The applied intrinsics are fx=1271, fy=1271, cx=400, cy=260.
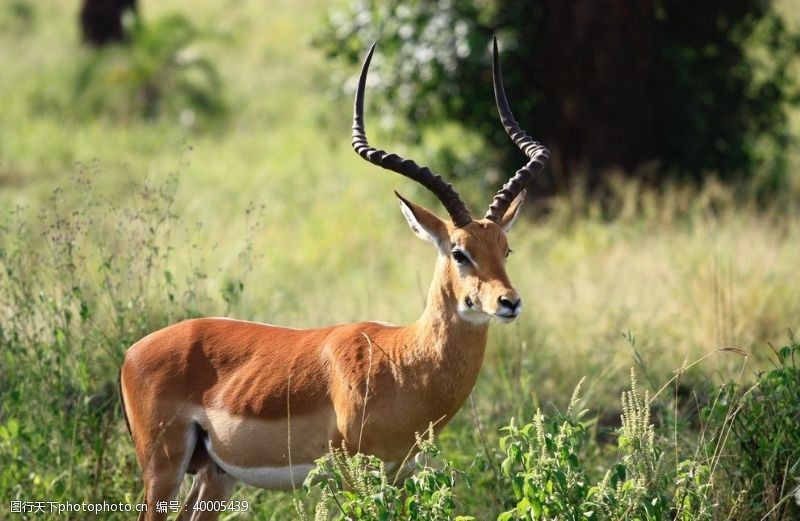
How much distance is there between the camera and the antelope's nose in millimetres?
4297

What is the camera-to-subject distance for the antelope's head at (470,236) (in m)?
4.41

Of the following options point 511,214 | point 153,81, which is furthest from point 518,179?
point 153,81

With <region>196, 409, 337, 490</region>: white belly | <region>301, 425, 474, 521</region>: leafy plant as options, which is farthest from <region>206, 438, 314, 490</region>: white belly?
<region>301, 425, 474, 521</region>: leafy plant

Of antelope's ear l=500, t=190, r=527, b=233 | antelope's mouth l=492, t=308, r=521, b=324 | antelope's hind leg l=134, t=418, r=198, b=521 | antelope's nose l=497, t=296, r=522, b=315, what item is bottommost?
antelope's hind leg l=134, t=418, r=198, b=521

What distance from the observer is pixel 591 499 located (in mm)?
4316

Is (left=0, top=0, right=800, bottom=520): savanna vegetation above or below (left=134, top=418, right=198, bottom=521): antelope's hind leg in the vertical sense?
above

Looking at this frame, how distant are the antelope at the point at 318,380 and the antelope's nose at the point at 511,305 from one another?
10 centimetres

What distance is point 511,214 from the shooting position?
16.0 ft

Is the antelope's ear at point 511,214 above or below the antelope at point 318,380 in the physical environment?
above

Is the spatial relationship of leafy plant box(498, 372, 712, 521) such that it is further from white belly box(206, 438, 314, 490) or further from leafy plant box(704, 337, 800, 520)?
white belly box(206, 438, 314, 490)

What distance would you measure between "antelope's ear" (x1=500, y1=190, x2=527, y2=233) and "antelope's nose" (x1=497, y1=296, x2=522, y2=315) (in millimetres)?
549

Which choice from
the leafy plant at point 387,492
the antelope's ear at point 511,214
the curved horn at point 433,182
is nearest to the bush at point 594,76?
the antelope's ear at point 511,214

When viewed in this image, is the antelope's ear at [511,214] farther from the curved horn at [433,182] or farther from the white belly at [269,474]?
the white belly at [269,474]

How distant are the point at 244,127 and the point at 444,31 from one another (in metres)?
5.67
